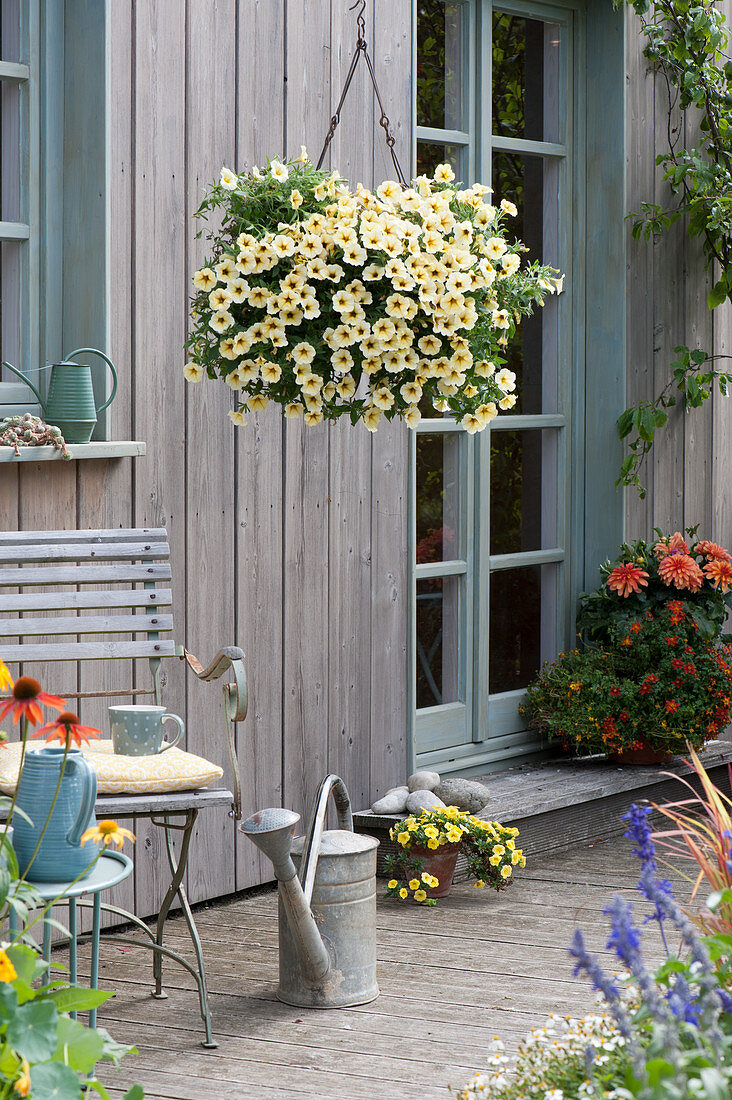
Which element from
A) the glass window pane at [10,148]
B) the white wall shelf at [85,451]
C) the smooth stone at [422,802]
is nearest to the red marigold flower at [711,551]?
the smooth stone at [422,802]

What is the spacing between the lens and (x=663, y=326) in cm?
523

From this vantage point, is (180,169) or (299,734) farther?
(299,734)

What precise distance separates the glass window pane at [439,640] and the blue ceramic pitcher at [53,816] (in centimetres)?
231

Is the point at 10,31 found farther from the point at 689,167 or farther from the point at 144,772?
the point at 689,167

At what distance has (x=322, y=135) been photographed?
13.0 ft

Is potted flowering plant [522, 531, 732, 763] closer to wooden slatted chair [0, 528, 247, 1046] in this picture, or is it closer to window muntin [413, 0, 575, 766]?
window muntin [413, 0, 575, 766]

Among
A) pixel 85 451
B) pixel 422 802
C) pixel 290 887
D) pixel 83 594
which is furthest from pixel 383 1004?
pixel 85 451

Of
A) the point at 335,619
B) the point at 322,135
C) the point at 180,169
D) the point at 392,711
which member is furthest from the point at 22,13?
the point at 392,711

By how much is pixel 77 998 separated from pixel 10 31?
2318mm

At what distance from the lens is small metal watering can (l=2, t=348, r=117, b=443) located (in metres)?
3.30

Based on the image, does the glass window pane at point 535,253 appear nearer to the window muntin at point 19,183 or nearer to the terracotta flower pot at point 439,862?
the terracotta flower pot at point 439,862

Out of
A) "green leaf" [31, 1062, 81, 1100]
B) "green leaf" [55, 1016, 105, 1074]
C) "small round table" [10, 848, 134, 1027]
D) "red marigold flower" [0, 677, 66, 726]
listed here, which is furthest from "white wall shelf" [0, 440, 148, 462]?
"green leaf" [31, 1062, 81, 1100]

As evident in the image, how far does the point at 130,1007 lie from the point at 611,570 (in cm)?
247

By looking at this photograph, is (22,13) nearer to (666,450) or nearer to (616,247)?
(616,247)
